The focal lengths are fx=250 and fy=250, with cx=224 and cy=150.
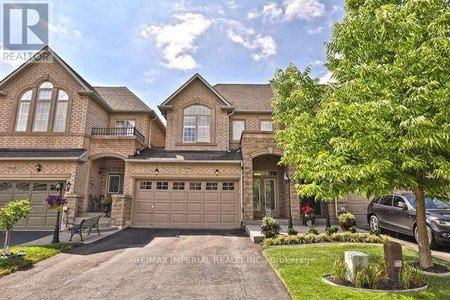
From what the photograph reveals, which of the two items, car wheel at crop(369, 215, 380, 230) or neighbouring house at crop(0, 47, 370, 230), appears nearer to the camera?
car wheel at crop(369, 215, 380, 230)

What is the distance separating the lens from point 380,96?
17.6ft

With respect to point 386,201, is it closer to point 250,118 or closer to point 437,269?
point 437,269

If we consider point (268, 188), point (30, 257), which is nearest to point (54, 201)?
point (30, 257)

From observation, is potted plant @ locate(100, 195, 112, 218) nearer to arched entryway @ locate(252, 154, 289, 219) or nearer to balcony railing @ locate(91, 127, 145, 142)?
balcony railing @ locate(91, 127, 145, 142)

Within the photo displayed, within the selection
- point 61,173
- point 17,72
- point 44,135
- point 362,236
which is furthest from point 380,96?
point 17,72

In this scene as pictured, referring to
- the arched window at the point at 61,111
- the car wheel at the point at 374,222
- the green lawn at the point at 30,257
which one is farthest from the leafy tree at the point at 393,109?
the arched window at the point at 61,111

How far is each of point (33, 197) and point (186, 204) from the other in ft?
28.8

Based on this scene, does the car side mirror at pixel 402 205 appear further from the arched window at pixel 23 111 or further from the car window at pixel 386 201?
the arched window at pixel 23 111

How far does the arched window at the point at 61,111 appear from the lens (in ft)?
52.7

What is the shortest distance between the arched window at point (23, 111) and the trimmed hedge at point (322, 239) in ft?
55.3

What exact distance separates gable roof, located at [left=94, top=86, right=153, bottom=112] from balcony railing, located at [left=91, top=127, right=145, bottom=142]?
152 centimetres

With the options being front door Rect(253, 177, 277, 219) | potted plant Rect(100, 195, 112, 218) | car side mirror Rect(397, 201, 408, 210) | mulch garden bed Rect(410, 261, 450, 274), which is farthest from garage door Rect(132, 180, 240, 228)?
mulch garden bed Rect(410, 261, 450, 274)

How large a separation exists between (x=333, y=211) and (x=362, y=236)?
14.7 feet

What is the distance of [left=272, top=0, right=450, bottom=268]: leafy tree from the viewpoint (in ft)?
15.5
